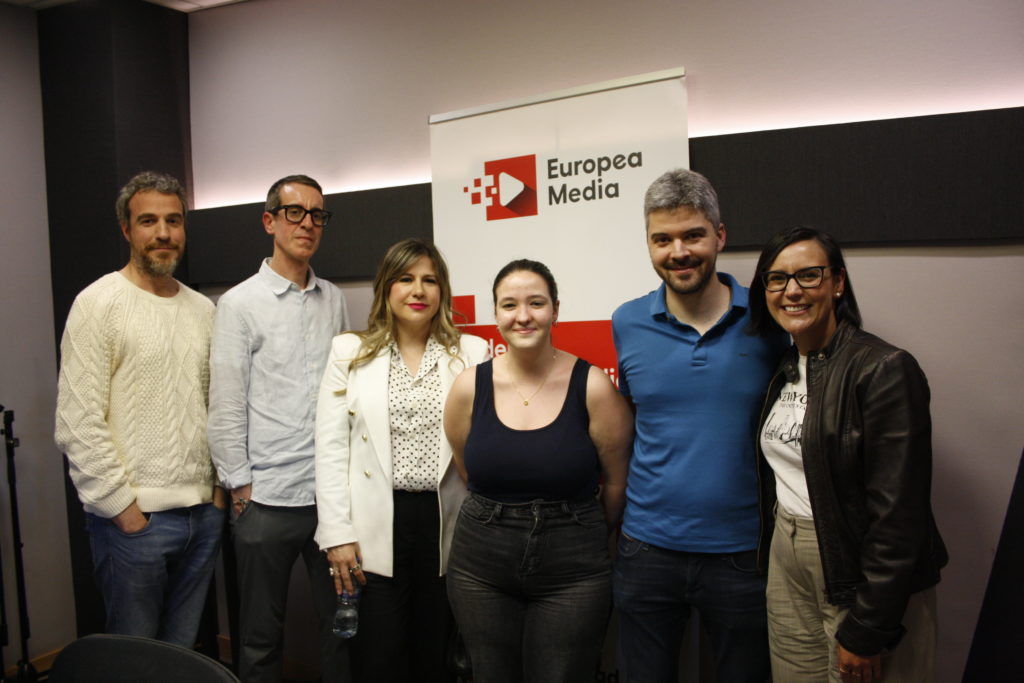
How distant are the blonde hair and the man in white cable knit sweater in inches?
26.7

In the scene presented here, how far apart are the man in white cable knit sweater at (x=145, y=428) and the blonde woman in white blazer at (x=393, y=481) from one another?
0.53m

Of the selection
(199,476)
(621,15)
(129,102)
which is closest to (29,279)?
(129,102)

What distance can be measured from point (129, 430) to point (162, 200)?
81 cm

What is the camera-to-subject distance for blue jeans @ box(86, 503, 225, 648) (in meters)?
2.24

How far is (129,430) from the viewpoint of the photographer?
2236 millimetres

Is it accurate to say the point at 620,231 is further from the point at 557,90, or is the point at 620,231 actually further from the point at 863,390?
the point at 863,390

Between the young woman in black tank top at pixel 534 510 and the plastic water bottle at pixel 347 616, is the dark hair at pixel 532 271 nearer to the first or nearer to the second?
the young woman in black tank top at pixel 534 510

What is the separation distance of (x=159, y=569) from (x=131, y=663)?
1102mm

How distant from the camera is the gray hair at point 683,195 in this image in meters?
1.78

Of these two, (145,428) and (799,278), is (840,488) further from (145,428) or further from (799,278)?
(145,428)

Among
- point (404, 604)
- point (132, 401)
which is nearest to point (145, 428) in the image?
point (132, 401)

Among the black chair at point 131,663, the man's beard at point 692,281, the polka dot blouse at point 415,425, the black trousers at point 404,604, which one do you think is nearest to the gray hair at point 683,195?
the man's beard at point 692,281

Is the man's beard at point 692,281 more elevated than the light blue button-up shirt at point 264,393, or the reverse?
the man's beard at point 692,281

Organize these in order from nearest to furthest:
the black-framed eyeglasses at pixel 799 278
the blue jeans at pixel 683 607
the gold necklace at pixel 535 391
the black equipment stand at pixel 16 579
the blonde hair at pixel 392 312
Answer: the black-framed eyeglasses at pixel 799 278
the blue jeans at pixel 683 607
the gold necklace at pixel 535 391
the blonde hair at pixel 392 312
the black equipment stand at pixel 16 579
